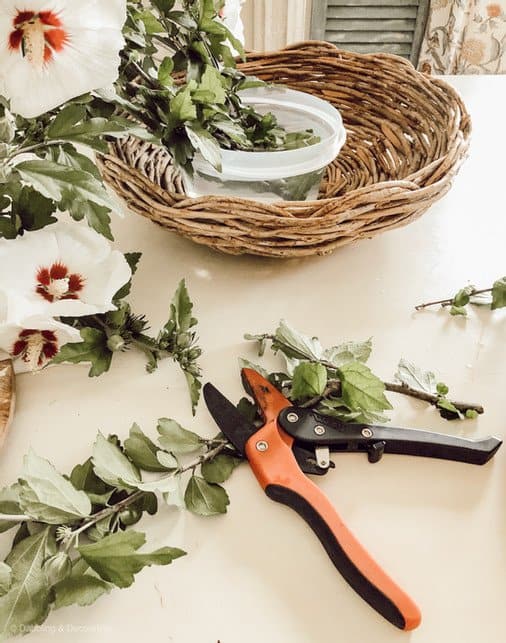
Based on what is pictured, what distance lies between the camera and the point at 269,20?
1250 mm

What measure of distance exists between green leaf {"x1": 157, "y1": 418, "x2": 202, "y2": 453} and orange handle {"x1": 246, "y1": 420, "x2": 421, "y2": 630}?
36mm

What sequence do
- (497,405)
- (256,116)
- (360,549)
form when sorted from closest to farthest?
1. (360,549)
2. (497,405)
3. (256,116)

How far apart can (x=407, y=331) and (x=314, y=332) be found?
0.08 m

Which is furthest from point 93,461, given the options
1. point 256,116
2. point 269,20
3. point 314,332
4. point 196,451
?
point 269,20

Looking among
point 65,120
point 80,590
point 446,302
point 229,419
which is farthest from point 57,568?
point 446,302

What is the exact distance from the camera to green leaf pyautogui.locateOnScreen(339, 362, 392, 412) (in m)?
0.40

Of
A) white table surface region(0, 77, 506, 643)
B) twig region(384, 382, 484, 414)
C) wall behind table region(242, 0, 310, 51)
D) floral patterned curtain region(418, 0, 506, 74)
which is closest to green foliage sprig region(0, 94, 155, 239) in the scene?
white table surface region(0, 77, 506, 643)

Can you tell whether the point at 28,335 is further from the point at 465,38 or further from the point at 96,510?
the point at 465,38

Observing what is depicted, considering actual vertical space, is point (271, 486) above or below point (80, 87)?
below

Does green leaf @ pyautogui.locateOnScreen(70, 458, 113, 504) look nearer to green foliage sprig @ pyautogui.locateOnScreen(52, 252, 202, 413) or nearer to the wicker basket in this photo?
green foliage sprig @ pyautogui.locateOnScreen(52, 252, 202, 413)

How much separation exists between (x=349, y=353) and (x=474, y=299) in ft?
0.49

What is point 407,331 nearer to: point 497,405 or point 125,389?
point 497,405

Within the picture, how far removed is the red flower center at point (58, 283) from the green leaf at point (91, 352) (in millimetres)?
31

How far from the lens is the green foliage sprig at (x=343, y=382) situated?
403 millimetres
